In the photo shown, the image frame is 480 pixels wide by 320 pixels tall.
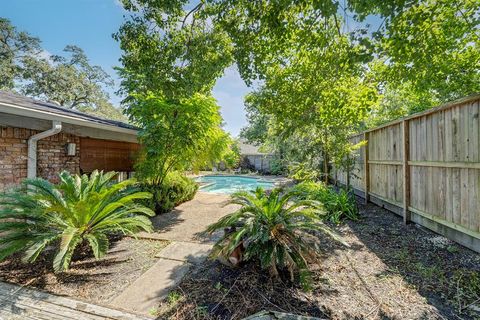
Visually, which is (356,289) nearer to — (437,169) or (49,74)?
(437,169)

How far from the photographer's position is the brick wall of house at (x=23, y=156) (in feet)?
13.8

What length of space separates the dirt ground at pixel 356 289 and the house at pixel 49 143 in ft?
12.7

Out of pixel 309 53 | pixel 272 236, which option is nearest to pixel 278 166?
pixel 309 53

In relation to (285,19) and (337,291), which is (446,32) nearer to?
(285,19)

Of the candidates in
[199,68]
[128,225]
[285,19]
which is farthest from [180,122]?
[285,19]

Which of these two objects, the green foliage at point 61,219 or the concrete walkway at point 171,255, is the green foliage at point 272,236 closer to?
the concrete walkway at point 171,255

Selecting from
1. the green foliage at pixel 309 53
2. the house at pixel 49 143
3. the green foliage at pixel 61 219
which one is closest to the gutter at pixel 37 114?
the house at pixel 49 143

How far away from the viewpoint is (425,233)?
4.47m

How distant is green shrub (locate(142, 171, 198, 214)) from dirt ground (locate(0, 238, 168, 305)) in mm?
2447

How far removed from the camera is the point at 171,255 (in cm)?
383

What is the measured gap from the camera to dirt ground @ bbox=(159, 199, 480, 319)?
242 cm

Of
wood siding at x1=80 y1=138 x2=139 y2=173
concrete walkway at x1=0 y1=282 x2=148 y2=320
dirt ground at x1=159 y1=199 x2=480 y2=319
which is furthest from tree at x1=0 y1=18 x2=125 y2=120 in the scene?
dirt ground at x1=159 y1=199 x2=480 y2=319

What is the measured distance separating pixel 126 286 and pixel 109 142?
4.60 m

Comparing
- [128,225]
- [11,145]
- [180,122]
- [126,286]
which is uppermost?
[180,122]
